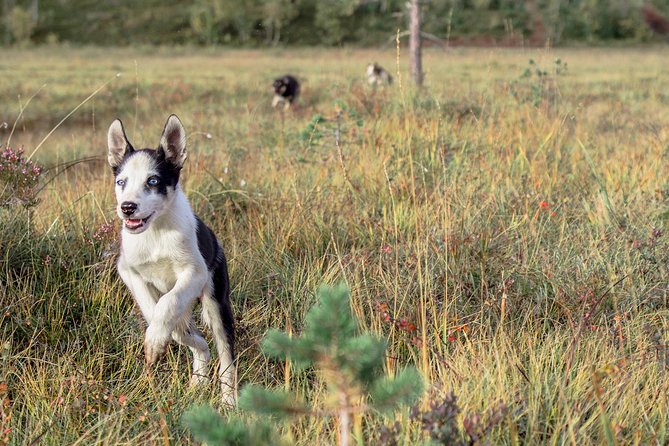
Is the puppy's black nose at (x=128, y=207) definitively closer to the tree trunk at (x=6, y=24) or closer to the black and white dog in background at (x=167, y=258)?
the black and white dog in background at (x=167, y=258)

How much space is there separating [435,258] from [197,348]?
4.58 feet

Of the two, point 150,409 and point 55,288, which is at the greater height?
point 55,288

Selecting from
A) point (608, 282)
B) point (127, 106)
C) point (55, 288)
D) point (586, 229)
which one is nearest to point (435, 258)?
point (608, 282)

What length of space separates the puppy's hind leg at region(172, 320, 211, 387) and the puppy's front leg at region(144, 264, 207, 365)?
19cm

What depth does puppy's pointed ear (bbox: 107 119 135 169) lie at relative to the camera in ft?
11.0

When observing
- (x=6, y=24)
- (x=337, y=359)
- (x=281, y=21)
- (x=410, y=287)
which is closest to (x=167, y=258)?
(x=410, y=287)

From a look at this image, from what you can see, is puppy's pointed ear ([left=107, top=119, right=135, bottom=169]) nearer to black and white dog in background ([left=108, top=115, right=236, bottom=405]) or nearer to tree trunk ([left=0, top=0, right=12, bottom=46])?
black and white dog in background ([left=108, top=115, right=236, bottom=405])

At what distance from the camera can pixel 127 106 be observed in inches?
709

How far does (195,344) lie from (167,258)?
0.44 meters

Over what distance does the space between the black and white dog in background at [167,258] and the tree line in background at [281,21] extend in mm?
66009

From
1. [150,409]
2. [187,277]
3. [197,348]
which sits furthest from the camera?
[197,348]

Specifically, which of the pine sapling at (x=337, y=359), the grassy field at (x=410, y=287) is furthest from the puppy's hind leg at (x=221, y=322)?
the pine sapling at (x=337, y=359)

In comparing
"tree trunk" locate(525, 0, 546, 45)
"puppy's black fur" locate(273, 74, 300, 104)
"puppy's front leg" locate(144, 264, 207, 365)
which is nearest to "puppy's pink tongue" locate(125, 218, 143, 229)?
"puppy's front leg" locate(144, 264, 207, 365)

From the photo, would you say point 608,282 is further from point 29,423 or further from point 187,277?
point 29,423
